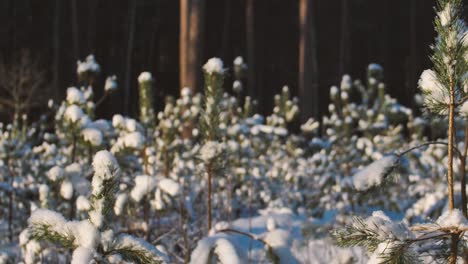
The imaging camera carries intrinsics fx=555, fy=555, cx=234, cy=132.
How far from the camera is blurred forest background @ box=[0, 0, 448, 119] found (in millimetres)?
21797

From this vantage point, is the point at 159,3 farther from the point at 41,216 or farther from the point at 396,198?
the point at 41,216

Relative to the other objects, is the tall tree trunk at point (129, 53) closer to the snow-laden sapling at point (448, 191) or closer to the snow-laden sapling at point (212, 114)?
the snow-laden sapling at point (212, 114)

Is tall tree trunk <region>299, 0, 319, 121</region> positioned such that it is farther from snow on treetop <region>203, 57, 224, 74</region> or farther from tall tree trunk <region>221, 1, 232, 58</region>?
tall tree trunk <region>221, 1, 232, 58</region>

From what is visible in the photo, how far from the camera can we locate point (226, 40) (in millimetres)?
25062

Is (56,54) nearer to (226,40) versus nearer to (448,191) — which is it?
(226,40)

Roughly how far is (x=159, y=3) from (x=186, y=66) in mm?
15195

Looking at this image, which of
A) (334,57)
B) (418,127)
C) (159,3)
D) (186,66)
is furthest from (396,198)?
(159,3)

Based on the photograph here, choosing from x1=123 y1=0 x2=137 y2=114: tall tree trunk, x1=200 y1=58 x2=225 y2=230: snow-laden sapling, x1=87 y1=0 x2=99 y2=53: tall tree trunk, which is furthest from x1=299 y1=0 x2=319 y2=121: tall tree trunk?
x1=87 y1=0 x2=99 y2=53: tall tree trunk

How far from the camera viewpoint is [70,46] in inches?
917

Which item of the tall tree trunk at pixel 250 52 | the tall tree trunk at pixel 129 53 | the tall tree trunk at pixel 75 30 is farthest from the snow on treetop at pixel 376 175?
the tall tree trunk at pixel 75 30

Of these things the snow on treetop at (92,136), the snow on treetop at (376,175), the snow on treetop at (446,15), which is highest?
the snow on treetop at (446,15)

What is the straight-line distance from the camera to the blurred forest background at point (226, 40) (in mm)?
21797

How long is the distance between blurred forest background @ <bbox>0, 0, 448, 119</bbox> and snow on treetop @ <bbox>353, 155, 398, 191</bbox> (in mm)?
18536

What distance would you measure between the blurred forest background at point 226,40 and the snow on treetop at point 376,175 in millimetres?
18536
